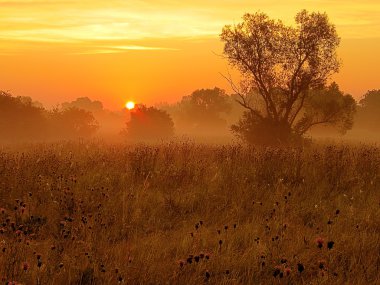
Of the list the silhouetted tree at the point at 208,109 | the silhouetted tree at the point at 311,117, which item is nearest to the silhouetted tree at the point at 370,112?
the silhouetted tree at the point at 208,109

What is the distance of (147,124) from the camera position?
5844 cm

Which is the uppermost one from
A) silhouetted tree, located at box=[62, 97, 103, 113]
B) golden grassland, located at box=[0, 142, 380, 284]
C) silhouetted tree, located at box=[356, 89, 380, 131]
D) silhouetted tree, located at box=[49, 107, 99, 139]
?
silhouetted tree, located at box=[62, 97, 103, 113]

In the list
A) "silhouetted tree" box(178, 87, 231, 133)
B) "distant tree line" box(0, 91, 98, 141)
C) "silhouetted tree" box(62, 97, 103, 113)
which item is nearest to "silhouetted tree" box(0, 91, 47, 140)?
"distant tree line" box(0, 91, 98, 141)

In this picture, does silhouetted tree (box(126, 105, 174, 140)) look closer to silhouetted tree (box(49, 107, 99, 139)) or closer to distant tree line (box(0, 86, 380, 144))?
distant tree line (box(0, 86, 380, 144))

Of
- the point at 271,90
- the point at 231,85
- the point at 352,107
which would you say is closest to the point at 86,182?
the point at 231,85

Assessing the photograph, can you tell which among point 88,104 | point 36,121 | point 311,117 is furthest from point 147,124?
point 88,104

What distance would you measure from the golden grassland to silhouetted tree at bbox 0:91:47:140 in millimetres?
38505

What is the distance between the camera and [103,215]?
7141 millimetres

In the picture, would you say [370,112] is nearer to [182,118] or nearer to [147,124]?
[182,118]

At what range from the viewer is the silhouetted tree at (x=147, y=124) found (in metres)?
57.9

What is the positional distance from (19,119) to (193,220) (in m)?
45.5

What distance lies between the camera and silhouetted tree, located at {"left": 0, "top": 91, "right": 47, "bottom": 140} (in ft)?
150

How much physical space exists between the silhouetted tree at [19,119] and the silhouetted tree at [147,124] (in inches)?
494

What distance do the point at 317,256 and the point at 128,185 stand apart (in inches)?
195
